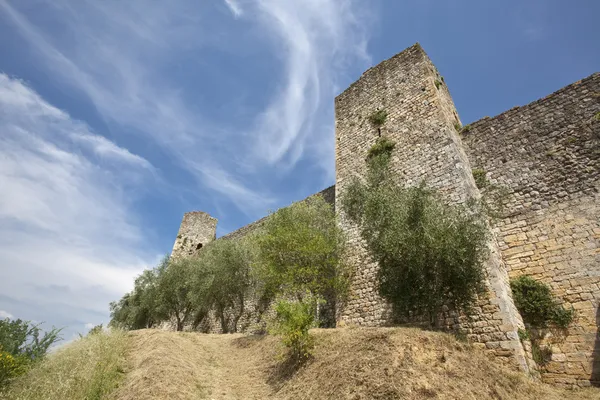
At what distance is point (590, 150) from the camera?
1091 centimetres

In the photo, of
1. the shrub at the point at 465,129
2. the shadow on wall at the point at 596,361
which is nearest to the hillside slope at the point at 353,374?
the shadow on wall at the point at 596,361

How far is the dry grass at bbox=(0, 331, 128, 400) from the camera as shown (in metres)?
7.48

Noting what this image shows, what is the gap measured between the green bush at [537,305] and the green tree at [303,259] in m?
5.98

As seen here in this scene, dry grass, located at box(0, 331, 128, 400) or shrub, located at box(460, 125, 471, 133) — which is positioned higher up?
shrub, located at box(460, 125, 471, 133)

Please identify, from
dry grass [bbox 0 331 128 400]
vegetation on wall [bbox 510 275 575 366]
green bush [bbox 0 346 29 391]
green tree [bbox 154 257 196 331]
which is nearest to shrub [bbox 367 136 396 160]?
vegetation on wall [bbox 510 275 575 366]

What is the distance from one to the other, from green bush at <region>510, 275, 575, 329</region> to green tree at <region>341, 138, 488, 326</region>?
76.2 inches

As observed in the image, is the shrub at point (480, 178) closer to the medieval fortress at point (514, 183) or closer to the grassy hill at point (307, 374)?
the medieval fortress at point (514, 183)

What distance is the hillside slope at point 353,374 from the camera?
235 inches

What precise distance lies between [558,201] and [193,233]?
2898 centimetres

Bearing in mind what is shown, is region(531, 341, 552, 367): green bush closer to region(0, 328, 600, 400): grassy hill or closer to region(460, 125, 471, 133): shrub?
region(0, 328, 600, 400): grassy hill

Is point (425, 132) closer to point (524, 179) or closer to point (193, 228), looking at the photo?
point (524, 179)

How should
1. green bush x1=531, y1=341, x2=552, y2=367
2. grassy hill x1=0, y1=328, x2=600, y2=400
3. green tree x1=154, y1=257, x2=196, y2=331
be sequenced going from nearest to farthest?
grassy hill x1=0, y1=328, x2=600, y2=400
green bush x1=531, y1=341, x2=552, y2=367
green tree x1=154, y1=257, x2=196, y2=331

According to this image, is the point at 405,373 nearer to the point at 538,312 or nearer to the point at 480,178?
the point at 538,312

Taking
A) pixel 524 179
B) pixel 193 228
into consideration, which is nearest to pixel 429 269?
pixel 524 179
